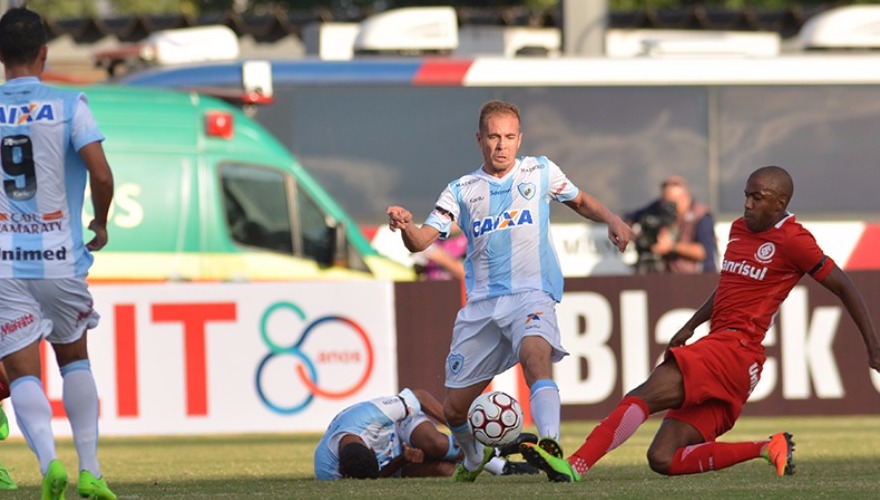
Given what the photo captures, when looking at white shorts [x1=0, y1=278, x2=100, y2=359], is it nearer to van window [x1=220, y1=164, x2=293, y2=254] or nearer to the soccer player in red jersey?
the soccer player in red jersey

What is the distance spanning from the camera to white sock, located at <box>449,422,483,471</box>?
397 inches

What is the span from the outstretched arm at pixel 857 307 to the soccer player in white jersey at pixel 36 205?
11.5 feet

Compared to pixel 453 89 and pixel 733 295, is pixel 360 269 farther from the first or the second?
pixel 733 295

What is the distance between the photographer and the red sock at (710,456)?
930 centimetres

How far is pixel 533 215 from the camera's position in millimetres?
9820

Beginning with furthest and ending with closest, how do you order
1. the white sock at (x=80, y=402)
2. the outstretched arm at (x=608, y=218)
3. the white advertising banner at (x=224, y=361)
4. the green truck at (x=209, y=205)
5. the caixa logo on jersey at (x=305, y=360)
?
the green truck at (x=209, y=205) → the caixa logo on jersey at (x=305, y=360) → the white advertising banner at (x=224, y=361) → the outstretched arm at (x=608, y=218) → the white sock at (x=80, y=402)

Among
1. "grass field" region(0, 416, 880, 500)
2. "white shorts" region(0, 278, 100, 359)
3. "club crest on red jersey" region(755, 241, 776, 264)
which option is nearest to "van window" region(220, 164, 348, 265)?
"grass field" region(0, 416, 880, 500)

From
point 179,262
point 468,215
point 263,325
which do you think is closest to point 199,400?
point 263,325

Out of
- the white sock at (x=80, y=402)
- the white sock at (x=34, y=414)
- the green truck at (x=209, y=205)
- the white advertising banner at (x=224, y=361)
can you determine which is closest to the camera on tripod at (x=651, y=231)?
the green truck at (x=209, y=205)

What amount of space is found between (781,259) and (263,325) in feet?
23.2

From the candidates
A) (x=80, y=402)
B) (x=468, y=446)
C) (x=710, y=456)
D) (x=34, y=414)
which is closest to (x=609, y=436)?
(x=710, y=456)

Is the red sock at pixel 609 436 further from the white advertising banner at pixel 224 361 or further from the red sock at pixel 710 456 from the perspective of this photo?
the white advertising banner at pixel 224 361

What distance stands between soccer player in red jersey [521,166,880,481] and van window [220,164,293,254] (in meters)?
9.00

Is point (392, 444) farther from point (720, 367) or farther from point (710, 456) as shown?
point (720, 367)
